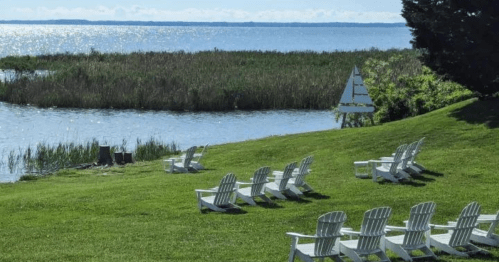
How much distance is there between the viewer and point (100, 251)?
56.4ft

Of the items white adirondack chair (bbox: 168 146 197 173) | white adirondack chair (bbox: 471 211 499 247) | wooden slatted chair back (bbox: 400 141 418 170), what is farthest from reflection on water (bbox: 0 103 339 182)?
white adirondack chair (bbox: 471 211 499 247)

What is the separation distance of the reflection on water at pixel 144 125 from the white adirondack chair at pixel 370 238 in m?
28.7

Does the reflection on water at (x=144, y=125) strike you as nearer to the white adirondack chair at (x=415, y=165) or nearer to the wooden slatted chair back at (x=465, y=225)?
the white adirondack chair at (x=415, y=165)

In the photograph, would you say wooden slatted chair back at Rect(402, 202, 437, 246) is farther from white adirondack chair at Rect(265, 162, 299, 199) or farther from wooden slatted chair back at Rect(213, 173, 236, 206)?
white adirondack chair at Rect(265, 162, 299, 199)

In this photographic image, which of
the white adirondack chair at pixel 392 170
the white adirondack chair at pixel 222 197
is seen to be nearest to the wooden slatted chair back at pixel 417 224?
the white adirondack chair at pixel 222 197

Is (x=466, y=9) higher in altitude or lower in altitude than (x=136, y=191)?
higher

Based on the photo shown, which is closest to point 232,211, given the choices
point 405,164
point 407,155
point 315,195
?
point 315,195

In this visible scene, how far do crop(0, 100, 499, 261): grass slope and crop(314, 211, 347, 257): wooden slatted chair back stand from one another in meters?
1.19

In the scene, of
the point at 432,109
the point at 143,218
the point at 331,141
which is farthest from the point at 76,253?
the point at 432,109

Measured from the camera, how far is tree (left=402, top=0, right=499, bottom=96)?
1342 inches

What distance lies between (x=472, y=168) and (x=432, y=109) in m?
13.4

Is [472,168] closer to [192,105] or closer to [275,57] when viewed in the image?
[192,105]

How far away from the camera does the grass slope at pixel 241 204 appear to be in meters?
17.7

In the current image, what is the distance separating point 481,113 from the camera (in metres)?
35.0
